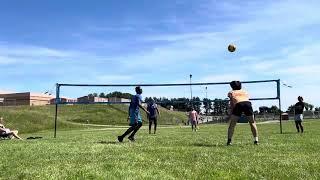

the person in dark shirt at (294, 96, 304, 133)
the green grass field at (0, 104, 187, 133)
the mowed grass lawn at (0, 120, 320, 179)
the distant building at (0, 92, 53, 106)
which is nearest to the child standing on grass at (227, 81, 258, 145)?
the mowed grass lawn at (0, 120, 320, 179)

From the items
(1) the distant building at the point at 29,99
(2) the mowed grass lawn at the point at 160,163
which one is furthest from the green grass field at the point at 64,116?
(2) the mowed grass lawn at the point at 160,163

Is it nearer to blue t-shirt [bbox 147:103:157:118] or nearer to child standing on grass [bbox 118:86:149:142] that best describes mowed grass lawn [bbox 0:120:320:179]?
child standing on grass [bbox 118:86:149:142]

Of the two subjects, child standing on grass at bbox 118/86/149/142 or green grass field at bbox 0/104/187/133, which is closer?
child standing on grass at bbox 118/86/149/142

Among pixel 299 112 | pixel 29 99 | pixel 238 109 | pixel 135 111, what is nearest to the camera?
pixel 238 109

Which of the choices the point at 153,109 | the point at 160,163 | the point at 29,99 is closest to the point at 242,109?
the point at 160,163

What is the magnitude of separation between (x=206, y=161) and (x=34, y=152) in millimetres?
4453

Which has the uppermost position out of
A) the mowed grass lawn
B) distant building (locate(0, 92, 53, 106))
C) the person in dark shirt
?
distant building (locate(0, 92, 53, 106))

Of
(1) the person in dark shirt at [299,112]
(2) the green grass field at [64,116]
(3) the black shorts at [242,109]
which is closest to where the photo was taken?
(3) the black shorts at [242,109]

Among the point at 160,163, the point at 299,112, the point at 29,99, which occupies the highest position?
the point at 29,99

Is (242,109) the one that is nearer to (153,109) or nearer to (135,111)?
(135,111)

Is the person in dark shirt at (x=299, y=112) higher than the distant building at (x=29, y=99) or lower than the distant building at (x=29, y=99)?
lower

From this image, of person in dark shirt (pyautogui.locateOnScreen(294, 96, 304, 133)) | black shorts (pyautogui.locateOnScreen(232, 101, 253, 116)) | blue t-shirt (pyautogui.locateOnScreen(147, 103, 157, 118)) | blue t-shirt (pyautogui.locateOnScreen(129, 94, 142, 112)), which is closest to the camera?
black shorts (pyautogui.locateOnScreen(232, 101, 253, 116))

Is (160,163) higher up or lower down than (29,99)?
lower down

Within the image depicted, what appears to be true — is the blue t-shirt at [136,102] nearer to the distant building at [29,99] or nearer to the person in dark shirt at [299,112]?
the person in dark shirt at [299,112]
